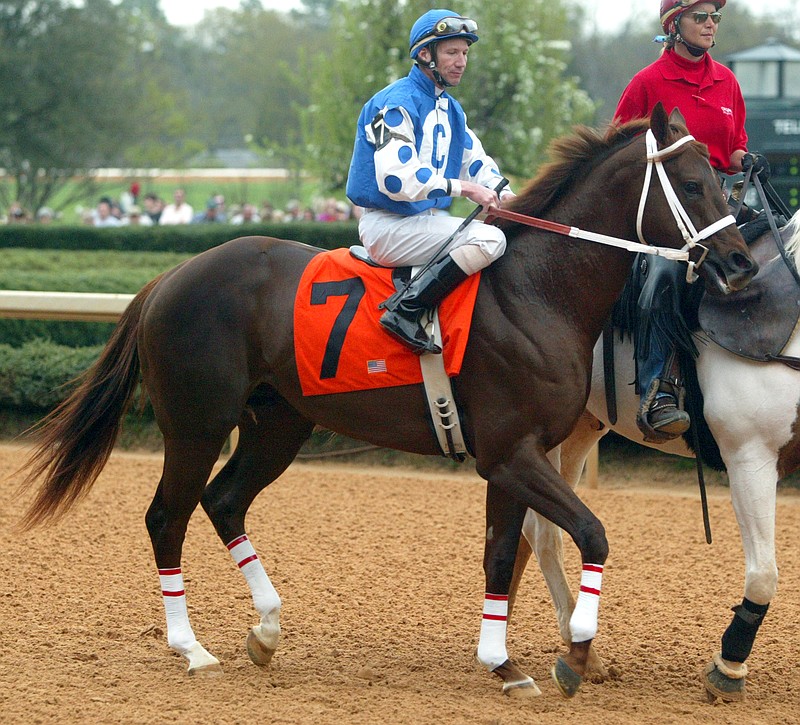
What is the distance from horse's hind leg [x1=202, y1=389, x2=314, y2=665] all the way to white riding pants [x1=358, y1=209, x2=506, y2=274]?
81cm

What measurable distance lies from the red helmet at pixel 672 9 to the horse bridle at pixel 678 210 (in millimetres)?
681

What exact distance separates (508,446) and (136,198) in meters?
26.1

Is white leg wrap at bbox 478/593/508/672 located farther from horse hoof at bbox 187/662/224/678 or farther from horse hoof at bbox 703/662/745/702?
horse hoof at bbox 187/662/224/678

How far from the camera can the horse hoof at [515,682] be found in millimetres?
4004

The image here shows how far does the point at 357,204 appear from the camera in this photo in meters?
4.19

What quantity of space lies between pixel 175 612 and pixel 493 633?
1219 mm

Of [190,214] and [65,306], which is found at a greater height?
[65,306]

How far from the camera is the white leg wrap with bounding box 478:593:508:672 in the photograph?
4070mm

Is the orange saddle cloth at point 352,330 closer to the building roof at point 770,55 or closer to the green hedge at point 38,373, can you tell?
the green hedge at point 38,373

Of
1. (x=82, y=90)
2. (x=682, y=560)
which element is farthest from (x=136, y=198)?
(x=682, y=560)

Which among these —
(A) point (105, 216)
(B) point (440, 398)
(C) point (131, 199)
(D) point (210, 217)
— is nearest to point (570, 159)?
(B) point (440, 398)

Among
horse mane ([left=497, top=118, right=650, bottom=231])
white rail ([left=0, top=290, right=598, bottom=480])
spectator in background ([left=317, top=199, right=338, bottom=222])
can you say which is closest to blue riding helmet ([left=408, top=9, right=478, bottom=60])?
horse mane ([left=497, top=118, right=650, bottom=231])

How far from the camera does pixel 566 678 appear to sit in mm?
3822

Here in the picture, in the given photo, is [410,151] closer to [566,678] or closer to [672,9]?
[672,9]
